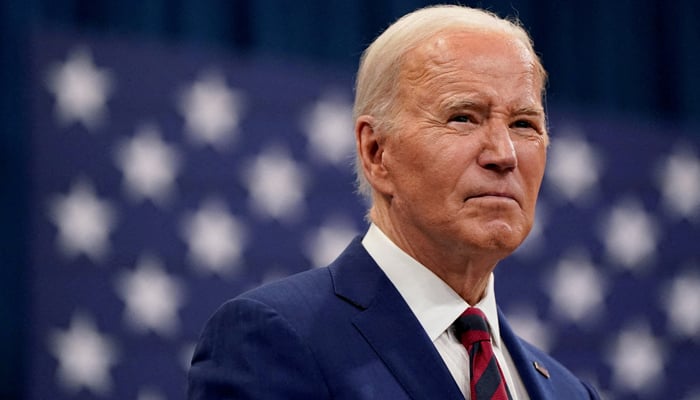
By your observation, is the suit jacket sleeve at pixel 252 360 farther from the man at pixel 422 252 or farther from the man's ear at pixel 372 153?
the man's ear at pixel 372 153

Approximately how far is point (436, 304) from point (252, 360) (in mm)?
369

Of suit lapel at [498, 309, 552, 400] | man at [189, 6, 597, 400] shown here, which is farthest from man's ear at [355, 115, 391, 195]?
suit lapel at [498, 309, 552, 400]

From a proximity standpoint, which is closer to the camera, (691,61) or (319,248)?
(319,248)

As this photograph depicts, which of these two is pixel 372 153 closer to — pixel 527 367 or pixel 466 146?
pixel 466 146

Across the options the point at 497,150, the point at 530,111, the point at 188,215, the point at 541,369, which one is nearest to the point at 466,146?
the point at 497,150

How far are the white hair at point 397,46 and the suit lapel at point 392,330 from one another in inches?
10.4

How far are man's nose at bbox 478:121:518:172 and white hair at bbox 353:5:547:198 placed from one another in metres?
0.18

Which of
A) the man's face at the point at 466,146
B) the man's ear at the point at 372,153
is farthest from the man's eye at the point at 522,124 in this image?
the man's ear at the point at 372,153

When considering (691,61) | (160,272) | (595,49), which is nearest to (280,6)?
(160,272)

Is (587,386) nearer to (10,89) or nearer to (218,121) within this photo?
(218,121)

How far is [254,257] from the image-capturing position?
13.4ft

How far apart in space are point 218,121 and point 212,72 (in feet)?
0.64

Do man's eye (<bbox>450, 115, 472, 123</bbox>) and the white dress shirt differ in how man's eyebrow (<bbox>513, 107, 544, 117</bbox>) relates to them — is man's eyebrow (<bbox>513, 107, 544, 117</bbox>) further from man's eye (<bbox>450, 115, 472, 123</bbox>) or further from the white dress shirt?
the white dress shirt

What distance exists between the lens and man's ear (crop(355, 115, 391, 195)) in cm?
180
